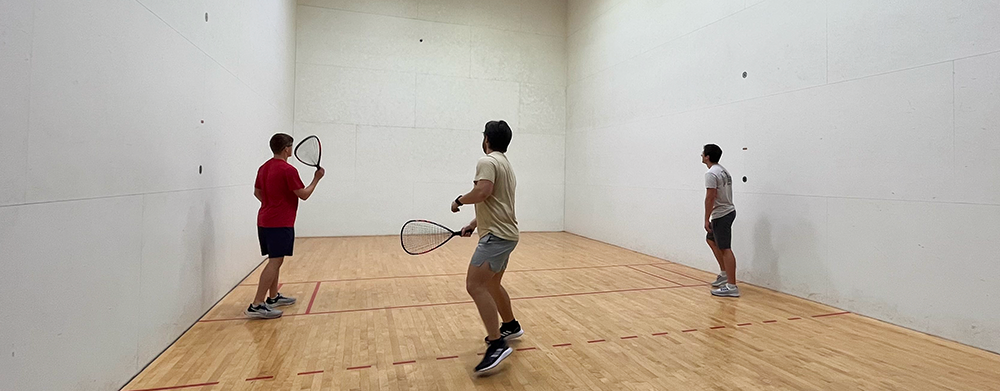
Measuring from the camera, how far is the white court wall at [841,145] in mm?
2926

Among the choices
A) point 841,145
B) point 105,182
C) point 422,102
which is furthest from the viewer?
point 422,102

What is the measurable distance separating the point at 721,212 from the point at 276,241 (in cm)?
358

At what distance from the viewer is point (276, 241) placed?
10.6 ft

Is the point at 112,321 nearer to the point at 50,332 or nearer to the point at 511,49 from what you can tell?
the point at 50,332

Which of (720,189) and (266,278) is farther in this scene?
(720,189)

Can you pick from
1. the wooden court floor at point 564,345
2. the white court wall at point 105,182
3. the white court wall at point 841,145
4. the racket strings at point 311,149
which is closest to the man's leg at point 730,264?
the wooden court floor at point 564,345

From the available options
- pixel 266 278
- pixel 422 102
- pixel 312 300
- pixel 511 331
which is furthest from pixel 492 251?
pixel 422 102

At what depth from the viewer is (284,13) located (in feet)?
21.1

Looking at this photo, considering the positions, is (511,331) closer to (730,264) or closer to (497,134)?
(497,134)

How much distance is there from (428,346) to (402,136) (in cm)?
589

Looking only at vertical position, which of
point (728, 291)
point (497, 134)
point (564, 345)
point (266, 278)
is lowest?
point (564, 345)

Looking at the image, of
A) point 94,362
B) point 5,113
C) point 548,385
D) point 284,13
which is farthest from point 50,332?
point 284,13

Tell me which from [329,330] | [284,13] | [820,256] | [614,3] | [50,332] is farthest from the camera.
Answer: [614,3]

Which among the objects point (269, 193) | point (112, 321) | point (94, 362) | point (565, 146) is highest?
point (565, 146)
